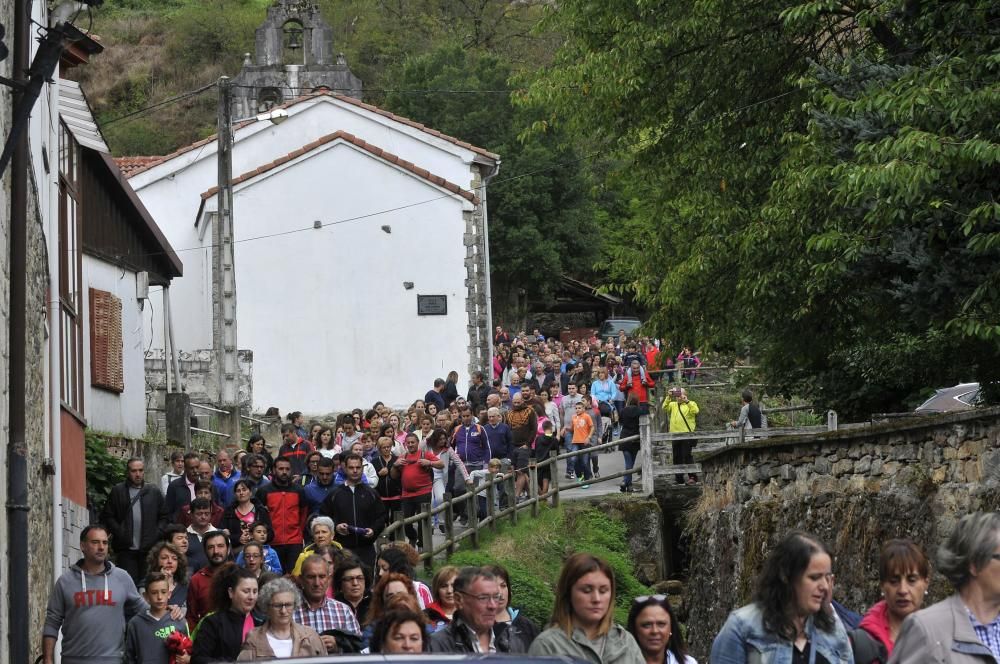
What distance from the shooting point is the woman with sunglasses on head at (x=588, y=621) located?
6.41 m

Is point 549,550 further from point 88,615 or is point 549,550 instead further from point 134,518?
point 88,615

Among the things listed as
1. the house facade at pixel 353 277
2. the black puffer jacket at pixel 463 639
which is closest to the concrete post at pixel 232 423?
the house facade at pixel 353 277

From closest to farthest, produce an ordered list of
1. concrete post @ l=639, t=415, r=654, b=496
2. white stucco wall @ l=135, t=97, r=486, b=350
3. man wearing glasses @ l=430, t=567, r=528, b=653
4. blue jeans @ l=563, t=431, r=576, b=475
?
man wearing glasses @ l=430, t=567, r=528, b=653 → concrete post @ l=639, t=415, r=654, b=496 → blue jeans @ l=563, t=431, r=576, b=475 → white stucco wall @ l=135, t=97, r=486, b=350

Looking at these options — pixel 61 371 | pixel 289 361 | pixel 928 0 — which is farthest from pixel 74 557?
pixel 289 361

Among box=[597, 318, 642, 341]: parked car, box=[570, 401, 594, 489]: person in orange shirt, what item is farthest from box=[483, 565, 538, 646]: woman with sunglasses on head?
box=[597, 318, 642, 341]: parked car

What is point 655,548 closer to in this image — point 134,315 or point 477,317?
point 134,315

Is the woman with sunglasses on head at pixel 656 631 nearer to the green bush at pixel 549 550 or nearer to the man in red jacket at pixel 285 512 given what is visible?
the man in red jacket at pixel 285 512

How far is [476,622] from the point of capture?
291 inches

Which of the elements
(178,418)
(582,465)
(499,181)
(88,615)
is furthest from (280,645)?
(499,181)

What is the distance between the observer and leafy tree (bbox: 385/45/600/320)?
5700cm

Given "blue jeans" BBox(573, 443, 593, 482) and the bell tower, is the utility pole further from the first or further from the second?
the bell tower

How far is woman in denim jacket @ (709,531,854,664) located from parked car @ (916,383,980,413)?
50.4 feet

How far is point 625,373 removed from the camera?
29.5 metres

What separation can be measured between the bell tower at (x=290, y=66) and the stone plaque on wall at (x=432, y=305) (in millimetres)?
17218
